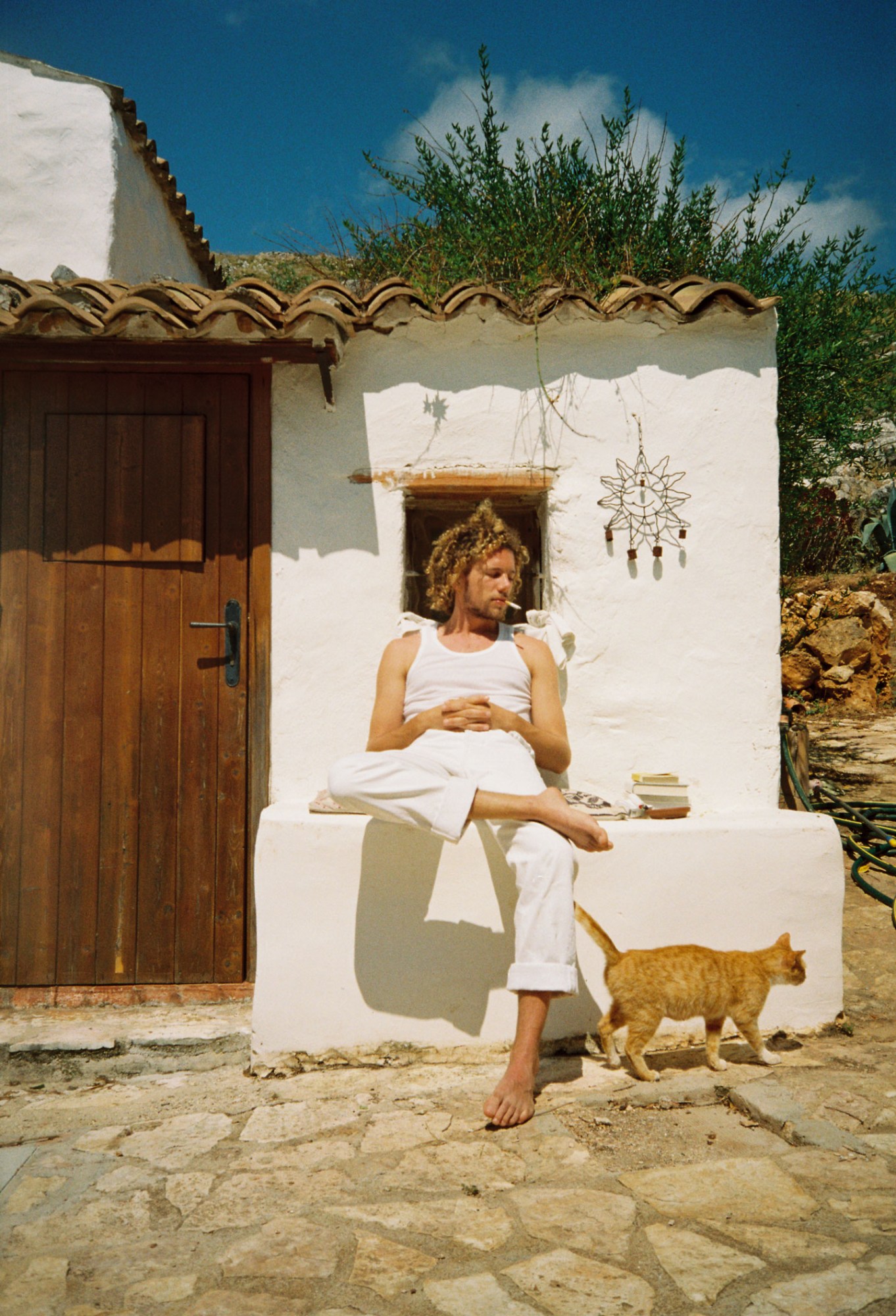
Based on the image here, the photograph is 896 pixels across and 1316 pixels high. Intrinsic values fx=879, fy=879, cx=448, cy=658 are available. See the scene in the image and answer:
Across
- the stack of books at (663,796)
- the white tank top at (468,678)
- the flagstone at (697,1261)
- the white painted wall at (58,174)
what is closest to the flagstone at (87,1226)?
the flagstone at (697,1261)

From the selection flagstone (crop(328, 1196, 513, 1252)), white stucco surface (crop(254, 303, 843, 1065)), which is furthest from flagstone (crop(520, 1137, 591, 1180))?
white stucco surface (crop(254, 303, 843, 1065))

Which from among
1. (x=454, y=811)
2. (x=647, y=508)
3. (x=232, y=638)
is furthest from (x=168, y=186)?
(x=454, y=811)

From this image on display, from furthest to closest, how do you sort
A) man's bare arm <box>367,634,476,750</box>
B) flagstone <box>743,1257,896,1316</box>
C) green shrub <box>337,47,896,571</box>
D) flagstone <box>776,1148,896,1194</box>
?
green shrub <box>337,47,896,571</box> < man's bare arm <box>367,634,476,750</box> < flagstone <box>776,1148,896,1194</box> < flagstone <box>743,1257,896,1316</box>

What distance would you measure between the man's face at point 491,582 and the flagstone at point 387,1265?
6.95 ft

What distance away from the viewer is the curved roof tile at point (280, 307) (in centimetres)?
337

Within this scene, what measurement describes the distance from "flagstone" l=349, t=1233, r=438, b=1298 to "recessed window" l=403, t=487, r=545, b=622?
2398 mm

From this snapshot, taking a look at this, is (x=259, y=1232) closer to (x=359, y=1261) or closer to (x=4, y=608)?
(x=359, y=1261)

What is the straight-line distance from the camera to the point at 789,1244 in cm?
203

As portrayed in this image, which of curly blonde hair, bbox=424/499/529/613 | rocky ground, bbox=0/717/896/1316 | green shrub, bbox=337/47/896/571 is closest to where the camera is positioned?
rocky ground, bbox=0/717/896/1316

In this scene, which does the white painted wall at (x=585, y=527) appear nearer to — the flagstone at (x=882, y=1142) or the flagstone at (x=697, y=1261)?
the flagstone at (x=882, y=1142)

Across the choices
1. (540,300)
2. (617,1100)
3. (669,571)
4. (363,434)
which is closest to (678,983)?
(617,1100)

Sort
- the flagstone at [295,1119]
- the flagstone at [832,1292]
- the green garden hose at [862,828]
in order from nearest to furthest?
the flagstone at [832,1292] < the flagstone at [295,1119] < the green garden hose at [862,828]

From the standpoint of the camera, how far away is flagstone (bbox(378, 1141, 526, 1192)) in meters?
2.35

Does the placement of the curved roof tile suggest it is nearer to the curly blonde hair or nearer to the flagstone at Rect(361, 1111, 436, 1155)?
the curly blonde hair
